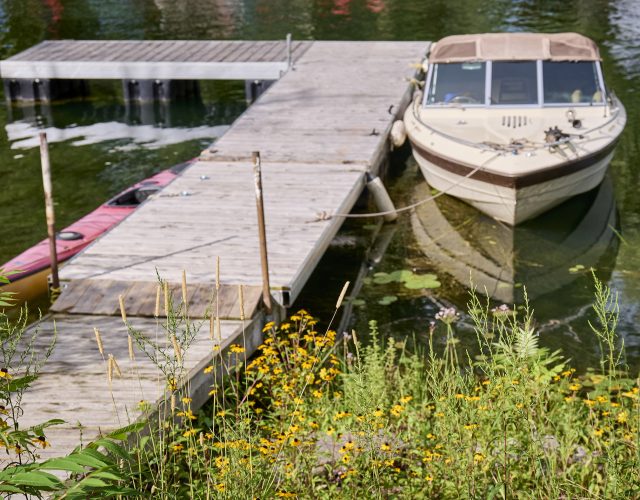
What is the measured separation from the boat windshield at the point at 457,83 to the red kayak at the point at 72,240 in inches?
156

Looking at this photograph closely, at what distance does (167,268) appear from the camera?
34.9 feet

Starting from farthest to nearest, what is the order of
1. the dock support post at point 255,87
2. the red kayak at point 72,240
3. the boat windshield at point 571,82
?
the dock support post at point 255,87
the boat windshield at point 571,82
the red kayak at point 72,240

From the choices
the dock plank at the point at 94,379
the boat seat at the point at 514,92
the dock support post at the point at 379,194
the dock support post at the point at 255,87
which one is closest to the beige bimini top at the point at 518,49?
the boat seat at the point at 514,92

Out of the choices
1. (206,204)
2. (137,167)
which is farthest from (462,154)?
(137,167)

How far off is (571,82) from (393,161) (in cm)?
379

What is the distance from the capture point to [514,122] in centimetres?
1435

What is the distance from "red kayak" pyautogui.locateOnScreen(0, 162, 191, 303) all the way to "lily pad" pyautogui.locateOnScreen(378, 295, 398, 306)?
3370mm

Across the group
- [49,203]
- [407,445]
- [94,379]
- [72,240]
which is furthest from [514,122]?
[407,445]

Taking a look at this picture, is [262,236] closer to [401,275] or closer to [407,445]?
[401,275]

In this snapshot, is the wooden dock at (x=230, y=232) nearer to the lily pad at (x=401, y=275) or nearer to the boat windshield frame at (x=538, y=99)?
the boat windshield frame at (x=538, y=99)

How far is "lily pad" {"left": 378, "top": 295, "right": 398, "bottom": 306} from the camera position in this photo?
11984 millimetres

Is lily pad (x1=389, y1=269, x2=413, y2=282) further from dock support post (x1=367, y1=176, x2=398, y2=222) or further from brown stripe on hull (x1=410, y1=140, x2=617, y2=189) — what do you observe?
brown stripe on hull (x1=410, y1=140, x2=617, y2=189)

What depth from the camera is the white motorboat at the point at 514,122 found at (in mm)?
13438

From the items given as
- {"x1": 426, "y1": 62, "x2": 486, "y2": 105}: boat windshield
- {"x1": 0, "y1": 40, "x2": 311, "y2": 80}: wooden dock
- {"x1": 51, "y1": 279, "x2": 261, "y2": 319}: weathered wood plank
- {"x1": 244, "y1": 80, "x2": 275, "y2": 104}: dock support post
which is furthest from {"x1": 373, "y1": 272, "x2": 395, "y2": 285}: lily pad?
{"x1": 244, "y1": 80, "x2": 275, "y2": 104}: dock support post
